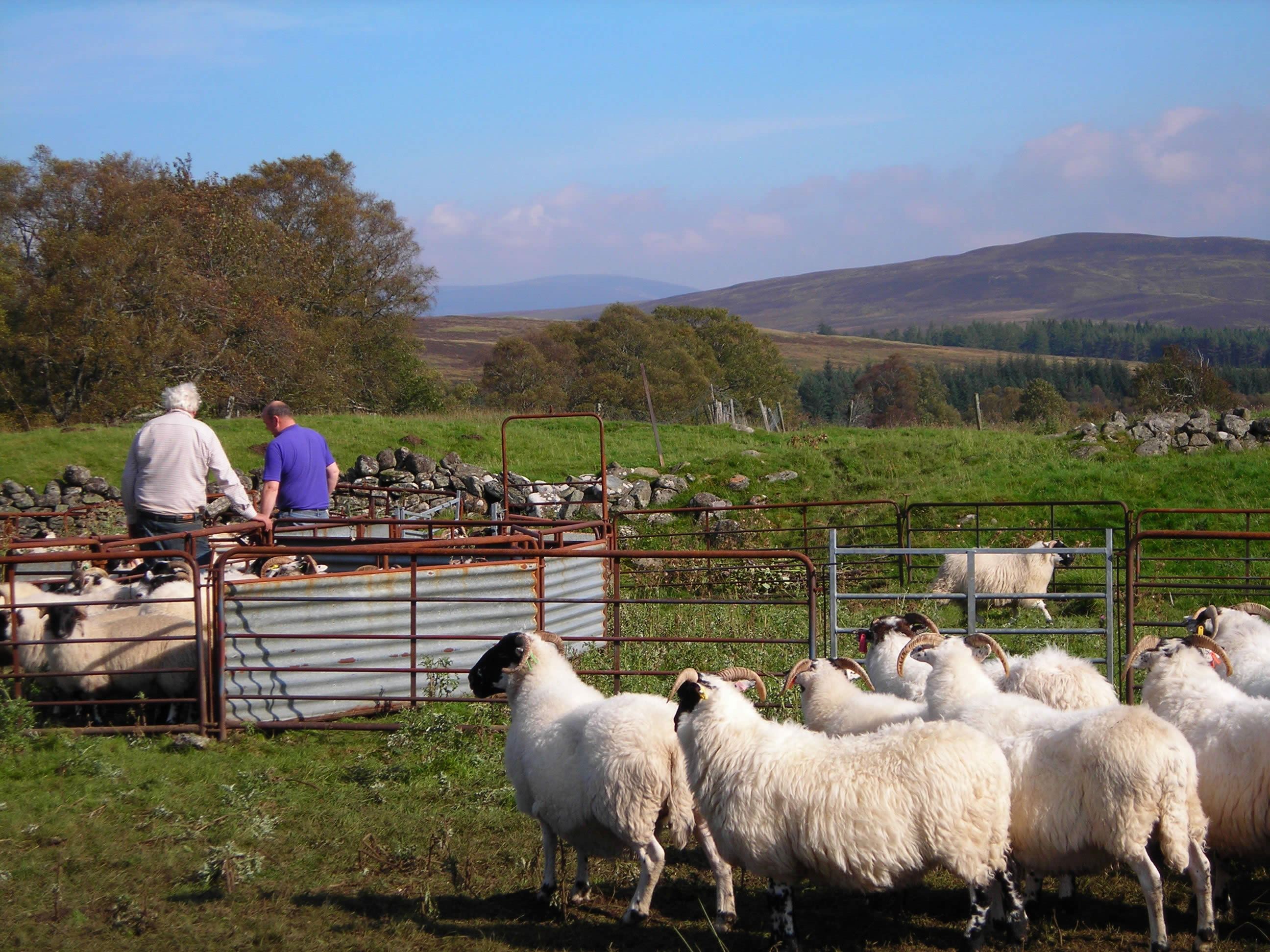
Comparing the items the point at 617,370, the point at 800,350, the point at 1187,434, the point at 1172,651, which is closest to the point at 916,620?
the point at 1172,651

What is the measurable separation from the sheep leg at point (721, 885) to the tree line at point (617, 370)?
136ft

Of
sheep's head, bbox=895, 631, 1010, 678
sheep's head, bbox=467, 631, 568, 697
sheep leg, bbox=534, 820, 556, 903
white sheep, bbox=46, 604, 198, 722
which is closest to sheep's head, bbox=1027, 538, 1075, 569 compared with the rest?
sheep's head, bbox=895, 631, 1010, 678

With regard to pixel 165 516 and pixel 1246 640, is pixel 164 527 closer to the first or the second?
pixel 165 516

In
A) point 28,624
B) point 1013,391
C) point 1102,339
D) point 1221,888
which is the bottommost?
point 1221,888

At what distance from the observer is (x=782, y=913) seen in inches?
177

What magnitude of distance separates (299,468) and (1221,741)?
7.57m

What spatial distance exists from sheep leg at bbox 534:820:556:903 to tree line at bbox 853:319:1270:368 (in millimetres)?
143813

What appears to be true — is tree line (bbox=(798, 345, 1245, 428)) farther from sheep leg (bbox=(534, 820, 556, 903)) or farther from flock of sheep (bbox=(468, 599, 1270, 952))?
sheep leg (bbox=(534, 820, 556, 903))

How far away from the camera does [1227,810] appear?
4738 mm

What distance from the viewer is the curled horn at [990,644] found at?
6.08 meters

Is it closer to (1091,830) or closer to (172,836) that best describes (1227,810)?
(1091,830)

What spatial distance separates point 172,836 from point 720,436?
2153 cm

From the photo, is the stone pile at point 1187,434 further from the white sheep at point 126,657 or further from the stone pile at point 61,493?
the stone pile at point 61,493

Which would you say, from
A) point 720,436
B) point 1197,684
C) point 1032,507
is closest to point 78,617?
point 1197,684
